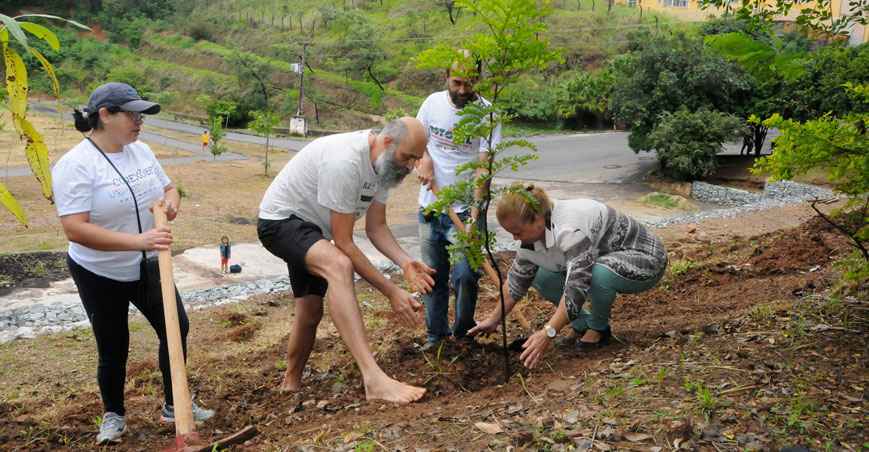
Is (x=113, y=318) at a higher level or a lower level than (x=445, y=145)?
lower

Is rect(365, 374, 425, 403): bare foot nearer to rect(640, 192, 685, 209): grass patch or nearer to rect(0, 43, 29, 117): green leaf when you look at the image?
rect(0, 43, 29, 117): green leaf

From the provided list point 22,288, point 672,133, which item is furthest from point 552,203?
point 672,133

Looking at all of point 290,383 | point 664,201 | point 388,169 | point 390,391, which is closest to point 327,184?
point 388,169

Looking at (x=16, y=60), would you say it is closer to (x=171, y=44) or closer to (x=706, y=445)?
(x=706, y=445)

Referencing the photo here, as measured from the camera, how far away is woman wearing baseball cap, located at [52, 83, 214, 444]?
11.0 feet

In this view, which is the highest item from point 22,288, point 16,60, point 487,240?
point 16,60

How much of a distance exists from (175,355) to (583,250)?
2080mm

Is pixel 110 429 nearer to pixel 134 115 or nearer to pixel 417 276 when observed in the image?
pixel 134 115

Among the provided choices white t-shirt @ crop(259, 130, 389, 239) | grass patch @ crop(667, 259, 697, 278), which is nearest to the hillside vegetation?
grass patch @ crop(667, 259, 697, 278)

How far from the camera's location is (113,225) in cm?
349

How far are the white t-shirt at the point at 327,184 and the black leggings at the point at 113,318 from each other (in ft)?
2.35

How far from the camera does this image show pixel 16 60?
2.27m

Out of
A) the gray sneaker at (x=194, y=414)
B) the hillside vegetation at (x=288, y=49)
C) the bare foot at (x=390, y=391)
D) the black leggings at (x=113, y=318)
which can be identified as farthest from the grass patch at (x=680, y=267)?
the hillside vegetation at (x=288, y=49)

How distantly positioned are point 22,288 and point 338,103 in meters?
34.5
